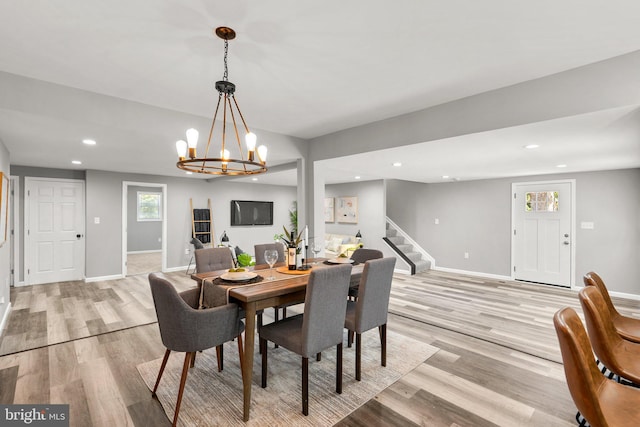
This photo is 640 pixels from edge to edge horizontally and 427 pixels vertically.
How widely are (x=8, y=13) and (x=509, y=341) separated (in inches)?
185

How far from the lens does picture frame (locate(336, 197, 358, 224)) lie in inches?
309

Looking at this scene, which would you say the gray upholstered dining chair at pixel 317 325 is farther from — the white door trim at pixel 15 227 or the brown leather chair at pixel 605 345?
the white door trim at pixel 15 227

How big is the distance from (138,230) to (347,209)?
22.2 feet

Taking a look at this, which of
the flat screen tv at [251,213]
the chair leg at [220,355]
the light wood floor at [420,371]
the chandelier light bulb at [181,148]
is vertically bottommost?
the light wood floor at [420,371]

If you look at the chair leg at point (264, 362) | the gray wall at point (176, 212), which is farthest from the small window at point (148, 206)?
the chair leg at point (264, 362)

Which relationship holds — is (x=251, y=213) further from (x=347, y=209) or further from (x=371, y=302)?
(x=371, y=302)

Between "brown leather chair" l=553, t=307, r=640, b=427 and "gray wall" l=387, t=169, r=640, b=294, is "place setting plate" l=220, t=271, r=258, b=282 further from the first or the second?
"gray wall" l=387, t=169, r=640, b=294

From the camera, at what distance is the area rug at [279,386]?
6.69 ft

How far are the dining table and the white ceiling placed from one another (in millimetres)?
1592

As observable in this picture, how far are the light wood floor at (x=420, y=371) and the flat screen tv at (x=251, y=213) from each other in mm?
3637

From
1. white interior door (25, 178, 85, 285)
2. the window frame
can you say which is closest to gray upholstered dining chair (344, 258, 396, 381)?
white interior door (25, 178, 85, 285)

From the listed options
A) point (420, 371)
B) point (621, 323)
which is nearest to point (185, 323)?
point (420, 371)

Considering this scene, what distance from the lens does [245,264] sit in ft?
10.3

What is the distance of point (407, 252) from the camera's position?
7.42 metres
